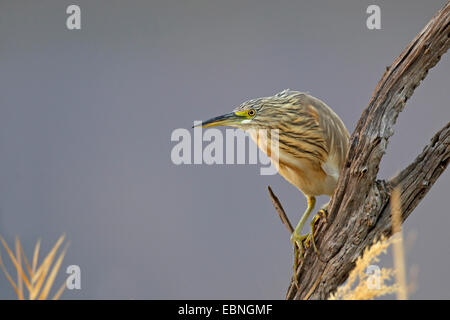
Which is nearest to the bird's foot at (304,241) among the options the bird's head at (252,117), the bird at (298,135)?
the bird at (298,135)

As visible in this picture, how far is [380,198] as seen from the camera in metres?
1.05

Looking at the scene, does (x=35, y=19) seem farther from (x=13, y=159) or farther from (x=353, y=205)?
(x=353, y=205)

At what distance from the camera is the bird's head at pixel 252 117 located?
1.19 metres

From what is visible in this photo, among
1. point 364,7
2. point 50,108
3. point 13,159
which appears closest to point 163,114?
point 50,108

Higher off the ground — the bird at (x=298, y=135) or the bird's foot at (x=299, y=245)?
the bird at (x=298, y=135)

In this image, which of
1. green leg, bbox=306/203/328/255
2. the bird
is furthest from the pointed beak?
green leg, bbox=306/203/328/255

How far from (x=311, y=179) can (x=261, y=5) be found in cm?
150

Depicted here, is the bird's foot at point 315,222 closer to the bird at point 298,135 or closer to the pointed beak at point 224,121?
the bird at point 298,135

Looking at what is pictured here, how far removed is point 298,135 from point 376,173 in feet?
0.76

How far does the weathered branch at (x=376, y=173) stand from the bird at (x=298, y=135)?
0.32ft

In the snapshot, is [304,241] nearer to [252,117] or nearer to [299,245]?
[299,245]

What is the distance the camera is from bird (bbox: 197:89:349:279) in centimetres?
120

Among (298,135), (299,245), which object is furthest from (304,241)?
(298,135)

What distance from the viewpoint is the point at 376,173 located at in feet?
3.36
